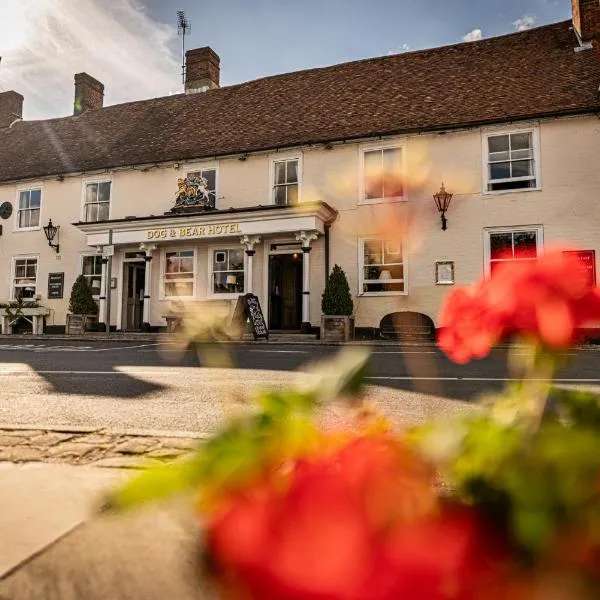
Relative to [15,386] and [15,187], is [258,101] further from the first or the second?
[15,386]

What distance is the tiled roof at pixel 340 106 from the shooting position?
14.6 meters

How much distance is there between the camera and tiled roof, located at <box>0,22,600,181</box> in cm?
1464

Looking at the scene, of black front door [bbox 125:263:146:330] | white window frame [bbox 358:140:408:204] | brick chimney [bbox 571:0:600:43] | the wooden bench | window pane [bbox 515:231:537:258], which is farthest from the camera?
black front door [bbox 125:263:146:330]

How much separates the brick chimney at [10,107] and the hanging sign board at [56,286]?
11.1 metres

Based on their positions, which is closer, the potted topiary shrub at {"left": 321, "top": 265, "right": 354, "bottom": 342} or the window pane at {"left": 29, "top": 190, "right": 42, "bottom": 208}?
the potted topiary shrub at {"left": 321, "top": 265, "right": 354, "bottom": 342}

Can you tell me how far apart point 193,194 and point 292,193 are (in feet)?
10.3

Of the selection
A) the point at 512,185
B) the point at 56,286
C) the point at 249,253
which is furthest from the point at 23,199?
the point at 512,185

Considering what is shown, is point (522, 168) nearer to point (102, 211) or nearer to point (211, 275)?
point (211, 275)

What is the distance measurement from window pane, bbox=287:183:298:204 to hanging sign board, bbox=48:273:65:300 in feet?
28.8

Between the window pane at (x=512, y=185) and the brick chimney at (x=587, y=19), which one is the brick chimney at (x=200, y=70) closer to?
the window pane at (x=512, y=185)

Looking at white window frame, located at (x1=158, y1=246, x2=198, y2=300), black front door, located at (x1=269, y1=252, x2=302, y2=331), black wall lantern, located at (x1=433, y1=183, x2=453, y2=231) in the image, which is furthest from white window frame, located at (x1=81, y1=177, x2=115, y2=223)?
black wall lantern, located at (x1=433, y1=183, x2=453, y2=231)

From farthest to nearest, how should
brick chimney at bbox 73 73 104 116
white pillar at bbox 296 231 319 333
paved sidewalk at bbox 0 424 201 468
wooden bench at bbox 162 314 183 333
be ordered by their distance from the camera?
brick chimney at bbox 73 73 104 116 < wooden bench at bbox 162 314 183 333 < white pillar at bbox 296 231 319 333 < paved sidewalk at bbox 0 424 201 468

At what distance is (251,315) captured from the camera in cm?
1437

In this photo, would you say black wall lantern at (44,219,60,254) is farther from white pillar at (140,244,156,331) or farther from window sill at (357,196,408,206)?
window sill at (357,196,408,206)
